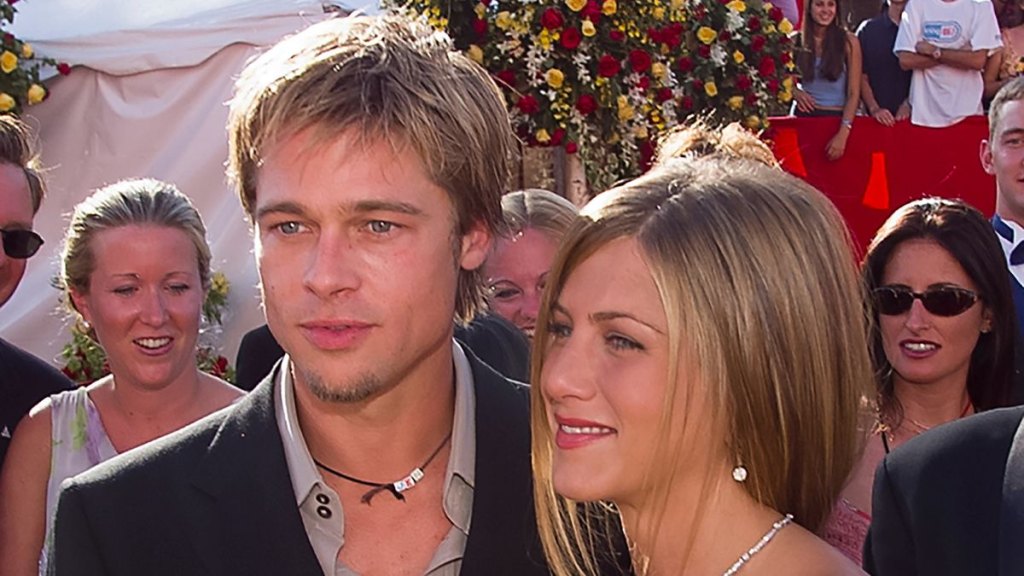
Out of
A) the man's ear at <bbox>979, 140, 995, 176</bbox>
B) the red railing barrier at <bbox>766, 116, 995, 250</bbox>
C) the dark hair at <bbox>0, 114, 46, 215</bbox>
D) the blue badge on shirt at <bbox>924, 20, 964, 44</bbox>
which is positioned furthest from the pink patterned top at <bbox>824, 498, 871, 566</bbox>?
the blue badge on shirt at <bbox>924, 20, 964, 44</bbox>

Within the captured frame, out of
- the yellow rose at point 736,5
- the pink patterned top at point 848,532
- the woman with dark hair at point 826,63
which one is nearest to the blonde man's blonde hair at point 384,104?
the pink patterned top at point 848,532

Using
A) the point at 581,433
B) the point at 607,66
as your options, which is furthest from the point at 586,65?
the point at 581,433

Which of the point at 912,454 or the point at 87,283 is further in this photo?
the point at 87,283

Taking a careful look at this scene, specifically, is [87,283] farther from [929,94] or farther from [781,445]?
[929,94]

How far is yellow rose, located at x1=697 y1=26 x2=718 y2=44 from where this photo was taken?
6387 millimetres

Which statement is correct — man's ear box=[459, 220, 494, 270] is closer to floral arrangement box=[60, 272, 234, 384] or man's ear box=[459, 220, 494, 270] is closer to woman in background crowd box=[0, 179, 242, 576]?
woman in background crowd box=[0, 179, 242, 576]

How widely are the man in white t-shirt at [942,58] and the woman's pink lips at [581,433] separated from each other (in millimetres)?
6943

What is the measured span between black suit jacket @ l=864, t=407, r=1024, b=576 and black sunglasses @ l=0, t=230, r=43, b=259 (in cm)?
240

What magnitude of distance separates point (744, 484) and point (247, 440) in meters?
0.86

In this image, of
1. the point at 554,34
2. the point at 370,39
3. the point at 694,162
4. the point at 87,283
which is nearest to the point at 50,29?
the point at 554,34

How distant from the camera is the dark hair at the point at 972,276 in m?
3.83

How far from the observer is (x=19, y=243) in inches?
148

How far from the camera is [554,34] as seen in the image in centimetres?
549

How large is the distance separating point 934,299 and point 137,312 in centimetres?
222
